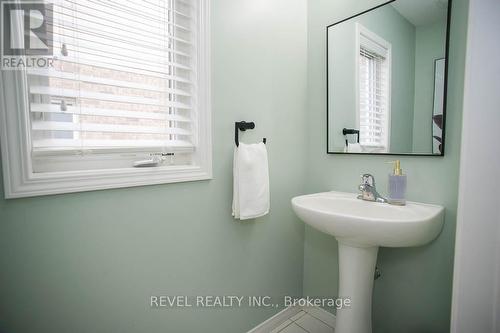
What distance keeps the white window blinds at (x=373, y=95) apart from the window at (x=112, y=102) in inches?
33.8

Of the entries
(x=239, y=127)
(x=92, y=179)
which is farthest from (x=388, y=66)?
(x=92, y=179)

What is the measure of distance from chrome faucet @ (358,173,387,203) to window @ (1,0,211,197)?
0.80m

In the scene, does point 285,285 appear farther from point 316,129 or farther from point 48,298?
point 48,298

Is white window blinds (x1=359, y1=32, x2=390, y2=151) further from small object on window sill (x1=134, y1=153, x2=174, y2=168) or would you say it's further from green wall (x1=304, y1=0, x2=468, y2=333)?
small object on window sill (x1=134, y1=153, x2=174, y2=168)

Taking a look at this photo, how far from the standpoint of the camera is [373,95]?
132cm

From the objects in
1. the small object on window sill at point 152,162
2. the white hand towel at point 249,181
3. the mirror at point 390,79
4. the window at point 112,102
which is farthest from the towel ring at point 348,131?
the small object on window sill at point 152,162

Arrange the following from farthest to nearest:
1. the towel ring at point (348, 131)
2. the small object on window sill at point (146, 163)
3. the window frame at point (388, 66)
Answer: the towel ring at point (348, 131)
the window frame at point (388, 66)
the small object on window sill at point (146, 163)

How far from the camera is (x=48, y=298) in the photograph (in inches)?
32.1

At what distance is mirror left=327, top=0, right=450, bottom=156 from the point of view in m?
1.09

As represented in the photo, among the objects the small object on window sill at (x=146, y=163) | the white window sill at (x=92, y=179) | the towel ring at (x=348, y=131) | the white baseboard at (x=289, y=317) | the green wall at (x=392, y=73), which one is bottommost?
the white baseboard at (x=289, y=317)

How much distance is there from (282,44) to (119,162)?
111 centimetres

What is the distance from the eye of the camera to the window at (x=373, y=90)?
127 centimetres

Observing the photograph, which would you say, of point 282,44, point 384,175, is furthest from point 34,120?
point 384,175

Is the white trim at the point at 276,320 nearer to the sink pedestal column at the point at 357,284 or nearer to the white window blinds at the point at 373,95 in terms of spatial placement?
the sink pedestal column at the point at 357,284
